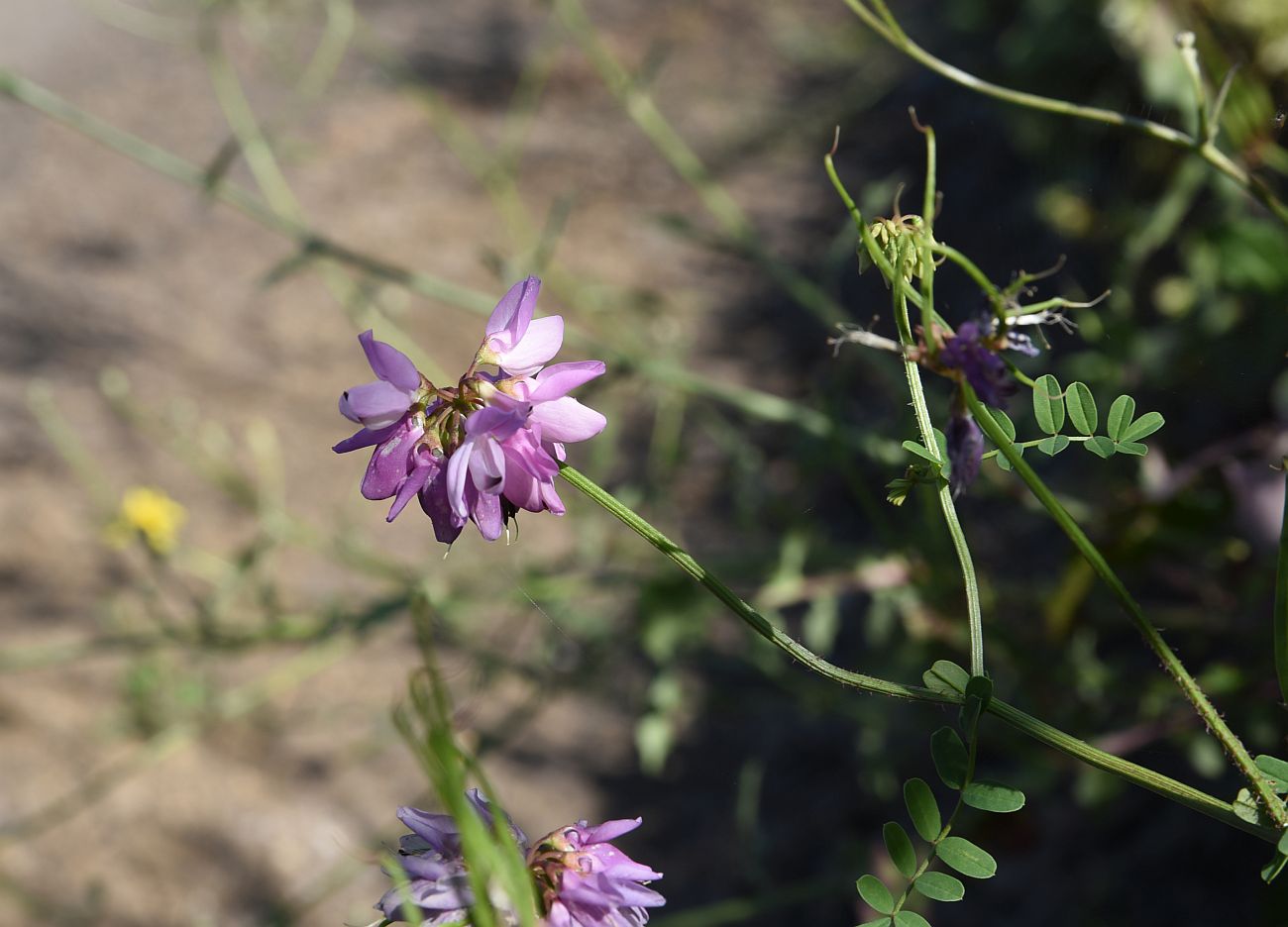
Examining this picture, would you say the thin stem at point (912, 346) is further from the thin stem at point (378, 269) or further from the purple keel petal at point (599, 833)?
the thin stem at point (378, 269)

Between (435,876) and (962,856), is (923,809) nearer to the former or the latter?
Answer: (962,856)

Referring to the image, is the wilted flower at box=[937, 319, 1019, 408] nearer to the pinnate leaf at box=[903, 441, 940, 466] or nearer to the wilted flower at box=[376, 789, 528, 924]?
the pinnate leaf at box=[903, 441, 940, 466]

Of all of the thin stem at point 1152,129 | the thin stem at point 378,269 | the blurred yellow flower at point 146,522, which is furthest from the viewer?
the blurred yellow flower at point 146,522

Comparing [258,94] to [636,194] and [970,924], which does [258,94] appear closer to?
[636,194]

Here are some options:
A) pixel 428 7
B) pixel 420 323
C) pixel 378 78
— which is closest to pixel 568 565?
pixel 420 323

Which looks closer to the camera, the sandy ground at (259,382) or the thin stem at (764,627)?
the thin stem at (764,627)

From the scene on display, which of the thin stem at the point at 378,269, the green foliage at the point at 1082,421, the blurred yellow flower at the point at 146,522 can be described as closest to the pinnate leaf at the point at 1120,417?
the green foliage at the point at 1082,421

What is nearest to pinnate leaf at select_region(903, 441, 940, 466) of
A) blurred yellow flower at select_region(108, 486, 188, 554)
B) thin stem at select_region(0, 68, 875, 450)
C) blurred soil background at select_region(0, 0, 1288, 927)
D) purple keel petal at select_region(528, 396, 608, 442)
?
purple keel petal at select_region(528, 396, 608, 442)
